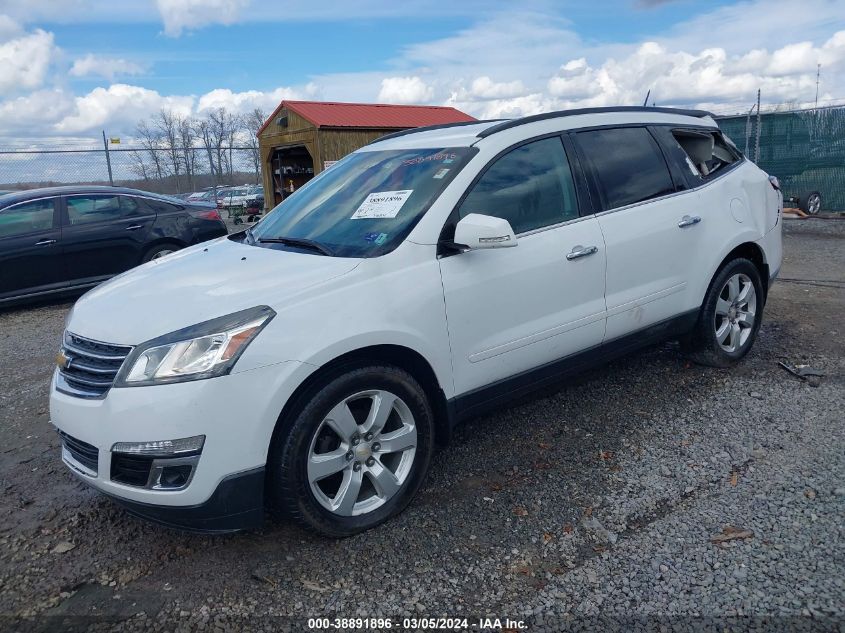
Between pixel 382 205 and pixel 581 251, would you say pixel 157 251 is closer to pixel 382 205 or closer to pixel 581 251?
pixel 382 205

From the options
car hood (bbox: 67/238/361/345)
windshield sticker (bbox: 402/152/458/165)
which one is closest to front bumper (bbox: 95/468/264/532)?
car hood (bbox: 67/238/361/345)

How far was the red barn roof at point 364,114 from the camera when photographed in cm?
1518

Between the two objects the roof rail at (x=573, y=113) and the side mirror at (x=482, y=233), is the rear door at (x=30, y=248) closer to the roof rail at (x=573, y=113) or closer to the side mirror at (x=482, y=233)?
the roof rail at (x=573, y=113)

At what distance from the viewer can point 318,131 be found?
47.6 ft

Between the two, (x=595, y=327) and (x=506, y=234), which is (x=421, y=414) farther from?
(x=595, y=327)

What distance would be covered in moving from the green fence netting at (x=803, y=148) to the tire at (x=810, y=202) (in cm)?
13

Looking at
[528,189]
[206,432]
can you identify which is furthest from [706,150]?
[206,432]

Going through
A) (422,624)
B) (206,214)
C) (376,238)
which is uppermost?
(376,238)

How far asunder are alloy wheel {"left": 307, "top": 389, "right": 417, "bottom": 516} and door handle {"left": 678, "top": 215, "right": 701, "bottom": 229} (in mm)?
2283

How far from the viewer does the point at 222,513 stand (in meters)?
2.66

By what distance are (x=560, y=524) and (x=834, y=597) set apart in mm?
1075

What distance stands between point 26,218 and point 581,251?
24.4ft

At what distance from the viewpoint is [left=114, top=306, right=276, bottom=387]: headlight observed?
2.59 meters

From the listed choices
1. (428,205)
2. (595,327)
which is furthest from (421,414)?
(595,327)
